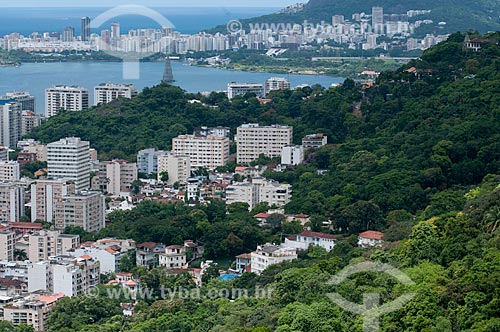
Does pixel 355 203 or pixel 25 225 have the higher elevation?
pixel 355 203

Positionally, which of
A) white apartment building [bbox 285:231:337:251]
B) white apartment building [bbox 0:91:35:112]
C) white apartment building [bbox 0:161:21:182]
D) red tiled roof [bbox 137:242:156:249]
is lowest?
red tiled roof [bbox 137:242:156:249]

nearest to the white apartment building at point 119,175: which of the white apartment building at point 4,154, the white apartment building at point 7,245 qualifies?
the white apartment building at point 4,154

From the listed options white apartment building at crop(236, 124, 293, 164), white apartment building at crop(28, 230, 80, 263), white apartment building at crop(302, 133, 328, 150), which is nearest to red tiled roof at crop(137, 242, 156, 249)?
white apartment building at crop(28, 230, 80, 263)

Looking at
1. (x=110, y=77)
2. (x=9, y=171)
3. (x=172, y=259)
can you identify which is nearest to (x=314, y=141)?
(x=9, y=171)

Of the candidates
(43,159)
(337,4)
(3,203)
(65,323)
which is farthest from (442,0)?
(65,323)

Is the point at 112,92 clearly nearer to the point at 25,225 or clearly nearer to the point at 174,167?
the point at 174,167

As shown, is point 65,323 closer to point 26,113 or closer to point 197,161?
point 197,161

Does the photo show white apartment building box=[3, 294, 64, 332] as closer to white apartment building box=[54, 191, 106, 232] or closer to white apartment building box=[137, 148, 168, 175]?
white apartment building box=[54, 191, 106, 232]
